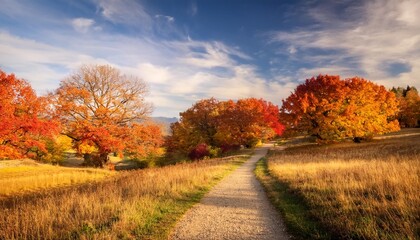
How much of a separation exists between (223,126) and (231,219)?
4279 cm

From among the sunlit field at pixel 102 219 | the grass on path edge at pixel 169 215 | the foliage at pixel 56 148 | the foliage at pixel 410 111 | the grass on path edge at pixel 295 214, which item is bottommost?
the grass on path edge at pixel 295 214

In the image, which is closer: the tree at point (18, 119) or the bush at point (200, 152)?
the tree at point (18, 119)

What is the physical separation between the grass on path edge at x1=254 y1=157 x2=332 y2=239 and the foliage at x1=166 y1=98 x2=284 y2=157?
3412 cm

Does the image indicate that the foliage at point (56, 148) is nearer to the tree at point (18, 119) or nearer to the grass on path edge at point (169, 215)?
the tree at point (18, 119)

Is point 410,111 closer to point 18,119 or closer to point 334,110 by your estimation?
point 334,110

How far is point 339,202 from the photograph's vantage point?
838cm

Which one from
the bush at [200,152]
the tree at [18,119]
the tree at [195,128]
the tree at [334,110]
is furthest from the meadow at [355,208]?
the tree at [195,128]

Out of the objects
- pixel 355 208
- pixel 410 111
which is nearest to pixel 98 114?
pixel 355 208

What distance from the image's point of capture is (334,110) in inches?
1476

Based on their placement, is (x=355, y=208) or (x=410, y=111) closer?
(x=355, y=208)

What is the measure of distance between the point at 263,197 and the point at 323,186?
2469mm

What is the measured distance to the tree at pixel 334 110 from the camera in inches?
1449

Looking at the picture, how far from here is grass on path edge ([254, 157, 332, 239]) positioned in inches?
262

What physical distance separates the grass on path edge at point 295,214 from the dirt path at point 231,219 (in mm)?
251
